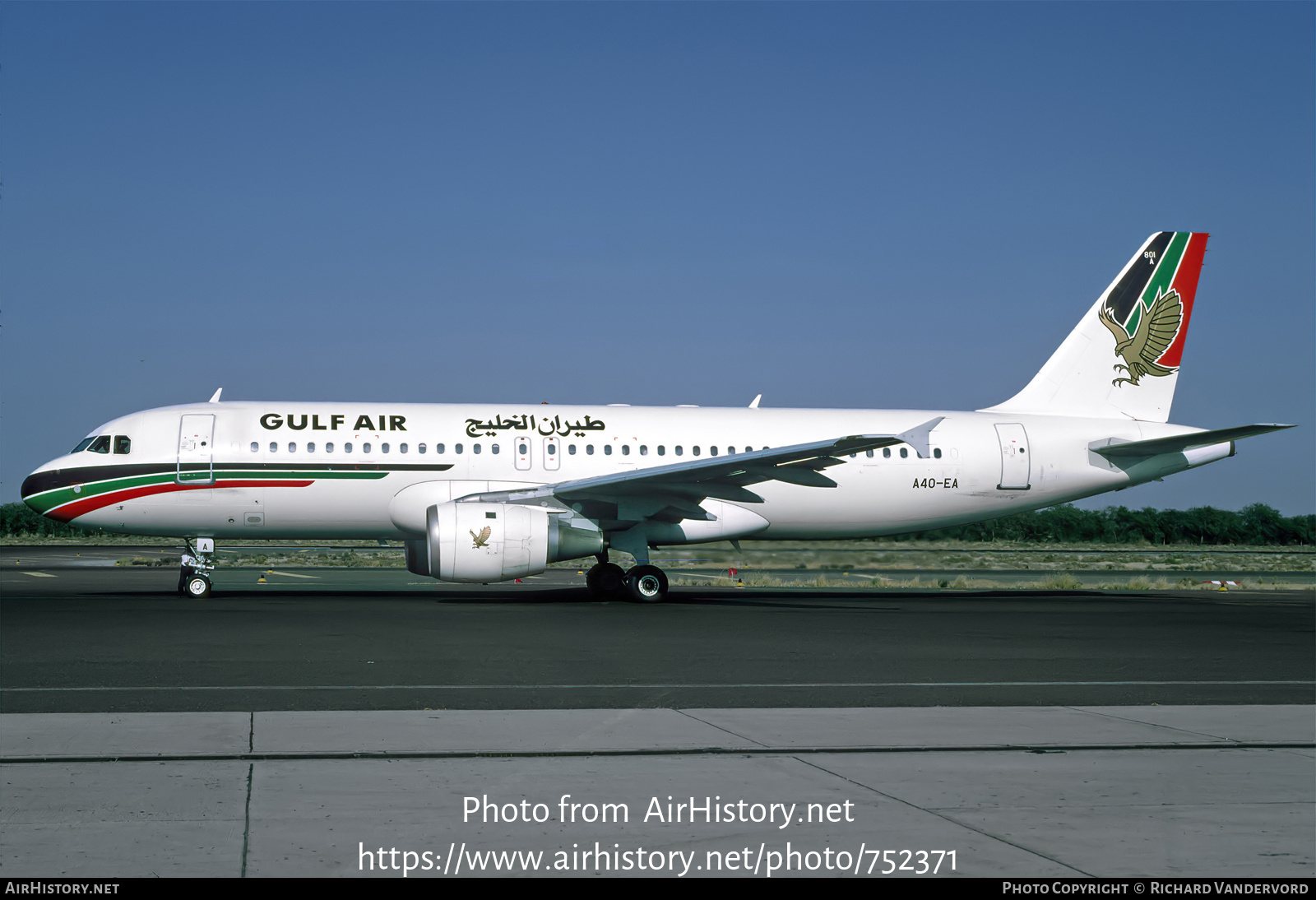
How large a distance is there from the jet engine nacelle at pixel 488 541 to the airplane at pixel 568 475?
3 centimetres

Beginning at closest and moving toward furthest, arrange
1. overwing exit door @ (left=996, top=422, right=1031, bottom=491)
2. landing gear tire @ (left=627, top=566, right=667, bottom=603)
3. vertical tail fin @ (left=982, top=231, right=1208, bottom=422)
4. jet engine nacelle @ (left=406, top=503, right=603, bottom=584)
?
1. jet engine nacelle @ (left=406, top=503, right=603, bottom=584)
2. landing gear tire @ (left=627, top=566, right=667, bottom=603)
3. overwing exit door @ (left=996, top=422, right=1031, bottom=491)
4. vertical tail fin @ (left=982, top=231, right=1208, bottom=422)

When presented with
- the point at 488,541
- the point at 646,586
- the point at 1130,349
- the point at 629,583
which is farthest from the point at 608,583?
the point at 1130,349

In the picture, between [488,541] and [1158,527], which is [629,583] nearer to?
[488,541]

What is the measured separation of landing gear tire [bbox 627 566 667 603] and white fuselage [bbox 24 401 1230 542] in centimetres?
156

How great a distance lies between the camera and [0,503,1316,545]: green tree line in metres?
46.9

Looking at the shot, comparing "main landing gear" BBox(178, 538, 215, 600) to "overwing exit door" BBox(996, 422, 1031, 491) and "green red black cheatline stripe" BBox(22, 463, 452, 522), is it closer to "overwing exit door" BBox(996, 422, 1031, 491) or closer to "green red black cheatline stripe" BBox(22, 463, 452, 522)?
"green red black cheatline stripe" BBox(22, 463, 452, 522)

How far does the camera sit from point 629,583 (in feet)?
66.5

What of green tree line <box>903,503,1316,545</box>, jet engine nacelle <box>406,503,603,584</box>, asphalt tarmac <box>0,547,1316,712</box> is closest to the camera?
asphalt tarmac <box>0,547,1316,712</box>

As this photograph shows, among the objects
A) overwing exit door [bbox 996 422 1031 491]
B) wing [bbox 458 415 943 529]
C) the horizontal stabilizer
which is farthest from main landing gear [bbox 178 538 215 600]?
the horizontal stabilizer

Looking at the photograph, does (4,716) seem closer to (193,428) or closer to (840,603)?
(193,428)

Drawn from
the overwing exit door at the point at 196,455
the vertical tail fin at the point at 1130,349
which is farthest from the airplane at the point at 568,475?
the vertical tail fin at the point at 1130,349

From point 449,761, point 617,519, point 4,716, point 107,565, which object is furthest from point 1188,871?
point 107,565

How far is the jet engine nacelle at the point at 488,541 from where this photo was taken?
59.2ft
